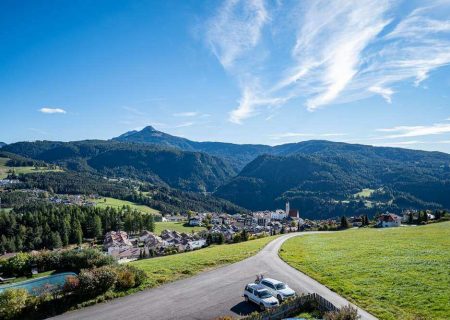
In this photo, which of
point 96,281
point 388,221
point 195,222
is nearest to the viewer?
point 96,281

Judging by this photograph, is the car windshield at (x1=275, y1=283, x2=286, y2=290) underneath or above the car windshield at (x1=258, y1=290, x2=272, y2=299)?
above

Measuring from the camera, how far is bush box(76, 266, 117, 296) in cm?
2564

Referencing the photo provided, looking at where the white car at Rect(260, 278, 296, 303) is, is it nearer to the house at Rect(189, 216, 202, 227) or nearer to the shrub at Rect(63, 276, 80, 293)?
the shrub at Rect(63, 276, 80, 293)

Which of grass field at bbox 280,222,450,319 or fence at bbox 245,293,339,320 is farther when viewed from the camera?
fence at bbox 245,293,339,320

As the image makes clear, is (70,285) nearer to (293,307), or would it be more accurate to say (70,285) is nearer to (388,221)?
(293,307)

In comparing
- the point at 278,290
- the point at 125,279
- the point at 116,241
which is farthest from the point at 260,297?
the point at 116,241

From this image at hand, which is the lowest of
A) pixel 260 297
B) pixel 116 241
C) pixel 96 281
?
pixel 116 241

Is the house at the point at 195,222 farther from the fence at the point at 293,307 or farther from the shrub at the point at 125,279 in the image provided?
the fence at the point at 293,307

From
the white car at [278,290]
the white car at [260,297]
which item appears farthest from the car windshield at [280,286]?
the white car at [260,297]

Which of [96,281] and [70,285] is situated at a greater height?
[96,281]

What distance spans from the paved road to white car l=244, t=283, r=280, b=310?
603 millimetres

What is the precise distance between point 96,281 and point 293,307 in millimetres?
14773

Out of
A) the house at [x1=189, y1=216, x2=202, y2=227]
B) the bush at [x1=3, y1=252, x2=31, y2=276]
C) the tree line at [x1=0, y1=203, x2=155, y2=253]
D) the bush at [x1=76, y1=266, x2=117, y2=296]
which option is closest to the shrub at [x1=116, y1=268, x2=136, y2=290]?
the bush at [x1=76, y1=266, x2=117, y2=296]

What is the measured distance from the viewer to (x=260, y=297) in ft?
72.8
